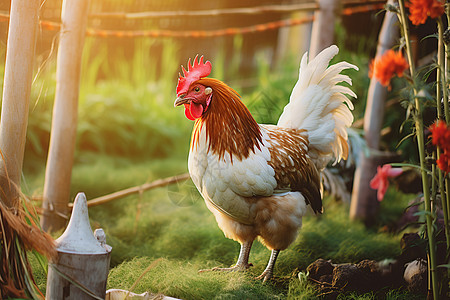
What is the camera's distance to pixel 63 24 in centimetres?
A: 250

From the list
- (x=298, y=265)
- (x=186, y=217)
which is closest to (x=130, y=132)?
(x=186, y=217)

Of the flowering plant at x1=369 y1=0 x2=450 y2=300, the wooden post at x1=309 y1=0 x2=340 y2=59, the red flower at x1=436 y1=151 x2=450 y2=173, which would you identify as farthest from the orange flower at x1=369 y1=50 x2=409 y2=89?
the wooden post at x1=309 y1=0 x2=340 y2=59

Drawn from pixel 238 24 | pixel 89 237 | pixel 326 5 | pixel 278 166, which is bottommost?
pixel 89 237

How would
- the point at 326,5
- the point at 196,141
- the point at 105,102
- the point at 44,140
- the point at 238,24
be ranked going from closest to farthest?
the point at 196,141
the point at 326,5
the point at 44,140
the point at 105,102
the point at 238,24

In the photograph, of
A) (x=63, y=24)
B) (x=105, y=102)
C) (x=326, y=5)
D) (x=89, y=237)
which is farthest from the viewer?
(x=105, y=102)

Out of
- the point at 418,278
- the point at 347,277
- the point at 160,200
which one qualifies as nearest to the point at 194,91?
the point at 347,277

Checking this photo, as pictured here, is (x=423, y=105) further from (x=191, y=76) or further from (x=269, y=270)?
(x=269, y=270)

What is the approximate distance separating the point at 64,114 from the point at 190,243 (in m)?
1.06

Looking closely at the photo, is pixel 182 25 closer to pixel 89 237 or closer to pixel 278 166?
pixel 278 166

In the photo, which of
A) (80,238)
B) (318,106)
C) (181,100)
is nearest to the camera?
(80,238)

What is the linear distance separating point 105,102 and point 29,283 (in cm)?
354

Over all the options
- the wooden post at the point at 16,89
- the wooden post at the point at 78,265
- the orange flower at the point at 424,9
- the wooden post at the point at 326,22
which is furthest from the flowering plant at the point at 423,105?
the wooden post at the point at 326,22

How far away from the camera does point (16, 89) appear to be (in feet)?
5.98

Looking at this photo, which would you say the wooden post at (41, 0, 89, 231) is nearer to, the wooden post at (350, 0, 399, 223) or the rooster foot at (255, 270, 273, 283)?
the rooster foot at (255, 270, 273, 283)
